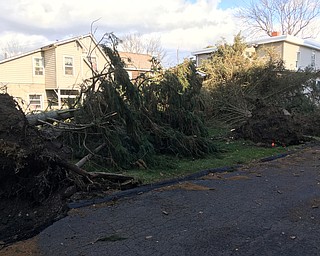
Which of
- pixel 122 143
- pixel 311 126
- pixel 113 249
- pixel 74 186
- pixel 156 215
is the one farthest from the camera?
pixel 311 126

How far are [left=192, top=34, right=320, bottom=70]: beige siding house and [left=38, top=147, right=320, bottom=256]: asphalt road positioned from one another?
57.9ft

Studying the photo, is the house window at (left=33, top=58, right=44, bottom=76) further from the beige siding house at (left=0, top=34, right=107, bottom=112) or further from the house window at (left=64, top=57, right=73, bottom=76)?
the house window at (left=64, top=57, right=73, bottom=76)

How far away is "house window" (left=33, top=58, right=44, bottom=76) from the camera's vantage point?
22.9 meters

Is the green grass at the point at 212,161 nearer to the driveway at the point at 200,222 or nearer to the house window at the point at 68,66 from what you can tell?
the driveway at the point at 200,222

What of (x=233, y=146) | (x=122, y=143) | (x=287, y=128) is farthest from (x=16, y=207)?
(x=287, y=128)

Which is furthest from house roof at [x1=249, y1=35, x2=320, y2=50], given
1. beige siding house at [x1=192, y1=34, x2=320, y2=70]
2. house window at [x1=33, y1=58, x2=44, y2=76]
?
house window at [x1=33, y1=58, x2=44, y2=76]

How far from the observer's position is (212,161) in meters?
7.94

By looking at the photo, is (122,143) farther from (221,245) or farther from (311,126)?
(311,126)

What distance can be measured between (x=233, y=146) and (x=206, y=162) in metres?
2.63

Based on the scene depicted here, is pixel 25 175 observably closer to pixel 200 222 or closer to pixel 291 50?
pixel 200 222

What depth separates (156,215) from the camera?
14.6ft

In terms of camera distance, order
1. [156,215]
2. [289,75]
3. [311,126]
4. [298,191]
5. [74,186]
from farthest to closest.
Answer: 1. [289,75]
2. [311,126]
3. [298,191]
4. [74,186]
5. [156,215]

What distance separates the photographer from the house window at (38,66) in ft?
75.0

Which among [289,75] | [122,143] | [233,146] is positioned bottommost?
[233,146]
